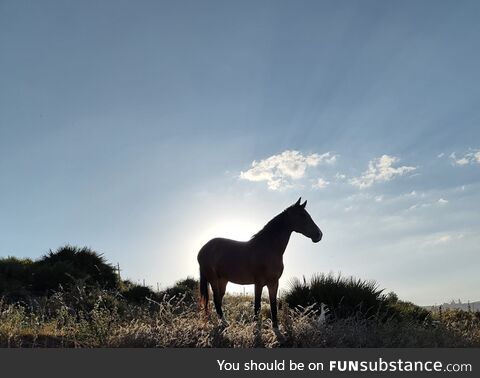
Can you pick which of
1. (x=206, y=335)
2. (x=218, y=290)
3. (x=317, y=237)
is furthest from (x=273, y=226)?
(x=206, y=335)

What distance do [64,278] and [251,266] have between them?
38.8 feet

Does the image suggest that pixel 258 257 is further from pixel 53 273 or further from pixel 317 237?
pixel 53 273

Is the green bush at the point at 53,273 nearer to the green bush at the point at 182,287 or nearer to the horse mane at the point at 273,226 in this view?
the green bush at the point at 182,287

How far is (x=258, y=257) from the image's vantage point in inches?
350

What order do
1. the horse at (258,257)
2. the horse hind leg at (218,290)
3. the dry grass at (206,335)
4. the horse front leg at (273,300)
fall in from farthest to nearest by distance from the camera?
1. the horse hind leg at (218,290)
2. the horse at (258,257)
3. the horse front leg at (273,300)
4. the dry grass at (206,335)

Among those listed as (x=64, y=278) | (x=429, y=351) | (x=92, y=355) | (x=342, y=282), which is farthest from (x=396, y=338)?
(x=64, y=278)

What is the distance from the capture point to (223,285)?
9.43m

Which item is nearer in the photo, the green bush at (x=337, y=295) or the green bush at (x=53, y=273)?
the green bush at (x=337, y=295)

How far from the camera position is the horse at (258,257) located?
8812 millimetres

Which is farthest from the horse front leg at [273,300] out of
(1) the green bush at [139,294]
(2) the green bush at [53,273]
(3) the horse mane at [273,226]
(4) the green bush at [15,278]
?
(1) the green bush at [139,294]

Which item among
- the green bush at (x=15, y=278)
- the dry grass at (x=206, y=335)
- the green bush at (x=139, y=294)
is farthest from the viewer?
the green bush at (x=139, y=294)

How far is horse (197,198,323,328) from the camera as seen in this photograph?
8812mm

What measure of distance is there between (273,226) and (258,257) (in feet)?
2.17

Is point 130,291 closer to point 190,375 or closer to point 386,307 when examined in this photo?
point 386,307
